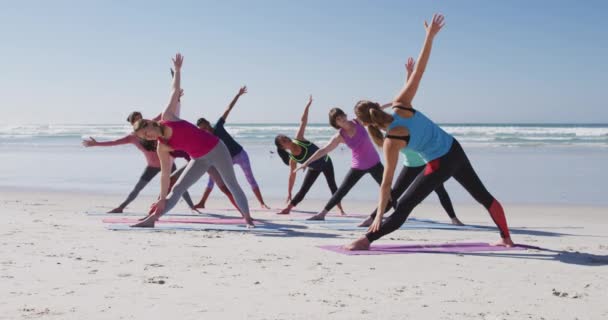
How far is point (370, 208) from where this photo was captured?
1045 cm

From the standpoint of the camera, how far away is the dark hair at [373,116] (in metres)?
5.35

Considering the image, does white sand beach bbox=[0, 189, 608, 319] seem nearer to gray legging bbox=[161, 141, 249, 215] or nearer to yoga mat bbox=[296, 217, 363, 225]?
gray legging bbox=[161, 141, 249, 215]

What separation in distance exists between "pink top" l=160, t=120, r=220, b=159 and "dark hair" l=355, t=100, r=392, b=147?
2.31 metres

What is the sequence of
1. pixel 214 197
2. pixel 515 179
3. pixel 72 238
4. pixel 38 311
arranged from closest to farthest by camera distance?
pixel 38 311 < pixel 72 238 < pixel 214 197 < pixel 515 179

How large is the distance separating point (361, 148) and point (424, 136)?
292cm

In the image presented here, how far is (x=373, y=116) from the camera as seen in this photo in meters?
5.35

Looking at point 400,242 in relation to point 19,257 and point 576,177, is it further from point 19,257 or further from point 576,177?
point 576,177

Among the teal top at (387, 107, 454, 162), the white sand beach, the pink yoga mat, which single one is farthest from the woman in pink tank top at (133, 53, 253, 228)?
the teal top at (387, 107, 454, 162)

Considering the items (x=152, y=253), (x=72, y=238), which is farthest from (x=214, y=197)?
(x=152, y=253)

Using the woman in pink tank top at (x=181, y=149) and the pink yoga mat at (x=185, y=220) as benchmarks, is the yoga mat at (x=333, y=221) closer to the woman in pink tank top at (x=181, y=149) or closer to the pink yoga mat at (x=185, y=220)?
the pink yoga mat at (x=185, y=220)

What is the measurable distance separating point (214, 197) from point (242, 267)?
6.94 meters

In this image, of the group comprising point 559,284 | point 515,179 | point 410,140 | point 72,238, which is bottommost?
Result: point 515,179

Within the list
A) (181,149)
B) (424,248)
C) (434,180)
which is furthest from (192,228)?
(434,180)

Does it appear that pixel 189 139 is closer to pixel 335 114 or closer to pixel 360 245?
pixel 335 114
